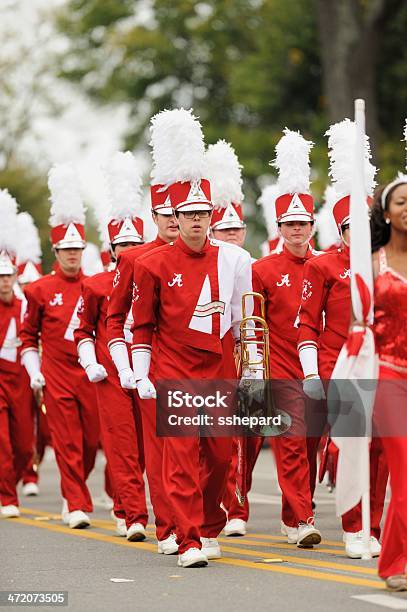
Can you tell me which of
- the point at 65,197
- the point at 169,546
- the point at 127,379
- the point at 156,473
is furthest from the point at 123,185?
the point at 169,546

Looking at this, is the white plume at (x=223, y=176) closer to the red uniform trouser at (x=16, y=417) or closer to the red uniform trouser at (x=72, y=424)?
the red uniform trouser at (x=72, y=424)

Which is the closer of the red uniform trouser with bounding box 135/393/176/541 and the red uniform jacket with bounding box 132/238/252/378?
the red uniform jacket with bounding box 132/238/252/378

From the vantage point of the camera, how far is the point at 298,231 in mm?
11961

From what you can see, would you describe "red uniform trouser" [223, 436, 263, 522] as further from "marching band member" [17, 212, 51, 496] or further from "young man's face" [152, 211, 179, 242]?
"marching band member" [17, 212, 51, 496]

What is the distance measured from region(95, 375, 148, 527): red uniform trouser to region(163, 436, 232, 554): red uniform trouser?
1590 millimetres

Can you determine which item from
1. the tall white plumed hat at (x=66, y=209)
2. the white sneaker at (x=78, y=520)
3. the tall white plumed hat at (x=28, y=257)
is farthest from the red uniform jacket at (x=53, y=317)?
the tall white plumed hat at (x=28, y=257)

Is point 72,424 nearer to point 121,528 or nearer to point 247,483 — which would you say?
point 121,528

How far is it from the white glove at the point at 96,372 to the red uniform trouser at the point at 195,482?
1.90 m

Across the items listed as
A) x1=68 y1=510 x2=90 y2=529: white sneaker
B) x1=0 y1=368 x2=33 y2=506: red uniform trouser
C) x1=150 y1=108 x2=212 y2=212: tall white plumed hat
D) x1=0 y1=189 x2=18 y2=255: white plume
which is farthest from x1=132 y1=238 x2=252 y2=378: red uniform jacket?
x1=0 y1=189 x2=18 y2=255: white plume

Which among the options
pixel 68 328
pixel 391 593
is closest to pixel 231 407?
pixel 391 593

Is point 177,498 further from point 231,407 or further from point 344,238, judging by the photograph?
point 344,238

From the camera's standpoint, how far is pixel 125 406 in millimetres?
12242

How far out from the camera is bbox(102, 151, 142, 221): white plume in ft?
42.2

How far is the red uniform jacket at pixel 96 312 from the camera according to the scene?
12523 millimetres
